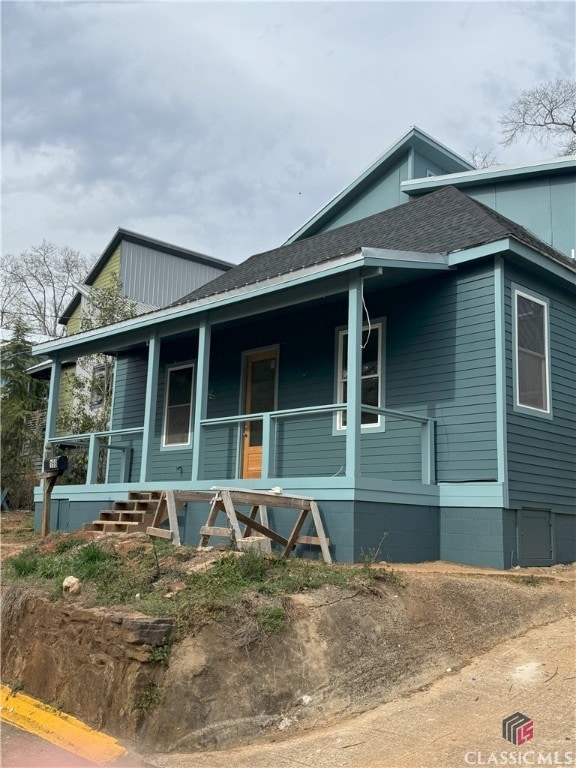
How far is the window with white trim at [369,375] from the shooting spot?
10656 mm

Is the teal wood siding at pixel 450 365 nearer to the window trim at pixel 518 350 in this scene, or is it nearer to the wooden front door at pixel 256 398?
the window trim at pixel 518 350

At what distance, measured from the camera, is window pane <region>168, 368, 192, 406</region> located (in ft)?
45.5

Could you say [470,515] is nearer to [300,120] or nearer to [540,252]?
[540,252]

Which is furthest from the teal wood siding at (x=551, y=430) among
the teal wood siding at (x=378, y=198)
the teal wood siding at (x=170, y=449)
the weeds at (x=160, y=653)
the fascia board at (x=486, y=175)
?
the teal wood siding at (x=170, y=449)

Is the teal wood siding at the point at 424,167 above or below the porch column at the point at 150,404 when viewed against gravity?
above

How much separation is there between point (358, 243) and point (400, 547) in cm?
542

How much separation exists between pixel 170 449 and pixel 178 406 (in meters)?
0.83

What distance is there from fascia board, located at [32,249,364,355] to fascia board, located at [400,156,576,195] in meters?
5.32

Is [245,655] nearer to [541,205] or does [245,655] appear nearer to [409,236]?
[409,236]

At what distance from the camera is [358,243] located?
1220 centimetres

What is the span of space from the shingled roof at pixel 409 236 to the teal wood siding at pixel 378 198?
0.71 m

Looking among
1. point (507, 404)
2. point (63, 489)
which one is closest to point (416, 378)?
point (507, 404)

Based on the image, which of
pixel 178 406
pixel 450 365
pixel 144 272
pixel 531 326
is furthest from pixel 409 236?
pixel 144 272

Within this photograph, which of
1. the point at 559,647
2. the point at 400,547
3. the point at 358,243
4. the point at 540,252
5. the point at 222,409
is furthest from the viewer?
the point at 222,409
